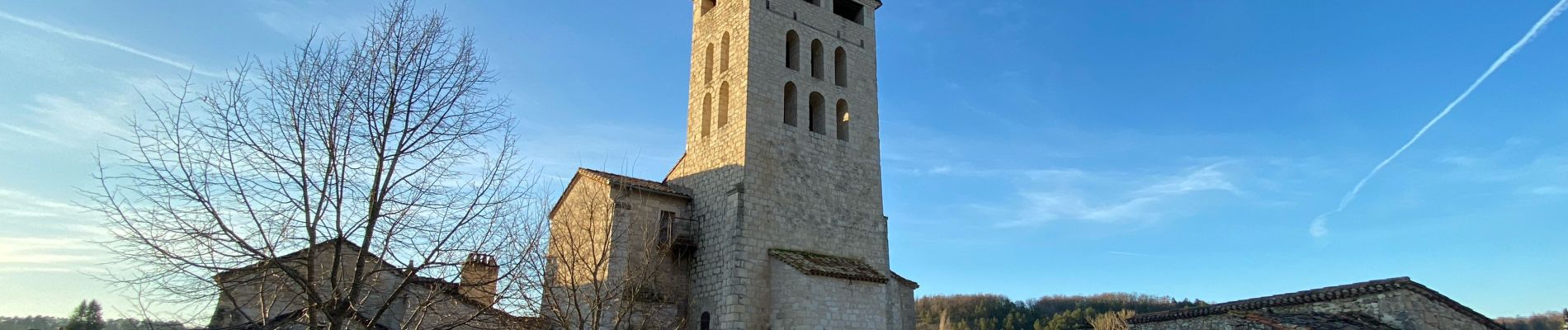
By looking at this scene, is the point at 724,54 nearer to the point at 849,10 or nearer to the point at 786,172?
the point at 786,172

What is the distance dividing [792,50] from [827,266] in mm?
7749

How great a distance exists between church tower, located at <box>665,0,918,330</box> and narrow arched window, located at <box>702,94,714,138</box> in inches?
1.4

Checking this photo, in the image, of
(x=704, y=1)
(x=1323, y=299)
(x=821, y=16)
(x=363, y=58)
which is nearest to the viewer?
(x=363, y=58)

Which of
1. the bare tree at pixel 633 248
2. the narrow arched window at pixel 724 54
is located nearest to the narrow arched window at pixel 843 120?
the narrow arched window at pixel 724 54

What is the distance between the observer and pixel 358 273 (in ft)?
30.6

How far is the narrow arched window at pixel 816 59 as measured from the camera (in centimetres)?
2634

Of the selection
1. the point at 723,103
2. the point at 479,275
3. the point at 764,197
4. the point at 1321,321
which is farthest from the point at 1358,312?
the point at 479,275

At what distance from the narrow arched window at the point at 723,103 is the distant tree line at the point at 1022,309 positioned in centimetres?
6020

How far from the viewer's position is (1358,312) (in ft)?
65.8

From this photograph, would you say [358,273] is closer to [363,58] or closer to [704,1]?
[363,58]

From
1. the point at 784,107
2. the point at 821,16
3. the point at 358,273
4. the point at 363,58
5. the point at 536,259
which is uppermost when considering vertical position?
the point at 821,16

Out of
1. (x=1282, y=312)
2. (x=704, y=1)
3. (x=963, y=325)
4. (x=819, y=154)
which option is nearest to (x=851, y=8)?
(x=704, y=1)

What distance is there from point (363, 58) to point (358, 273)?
2.70 m

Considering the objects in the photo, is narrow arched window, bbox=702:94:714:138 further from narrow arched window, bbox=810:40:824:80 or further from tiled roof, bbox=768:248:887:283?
tiled roof, bbox=768:248:887:283
